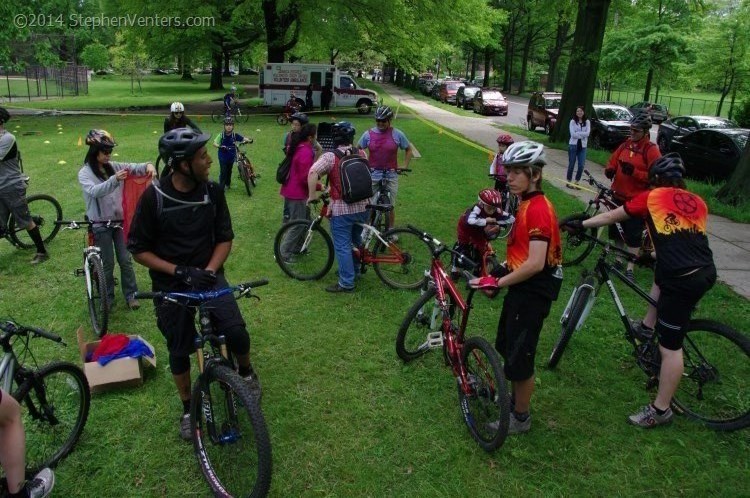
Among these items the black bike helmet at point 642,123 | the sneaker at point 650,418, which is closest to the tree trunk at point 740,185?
the black bike helmet at point 642,123

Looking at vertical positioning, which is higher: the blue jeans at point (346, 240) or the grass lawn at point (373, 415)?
the blue jeans at point (346, 240)

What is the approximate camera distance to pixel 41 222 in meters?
7.36

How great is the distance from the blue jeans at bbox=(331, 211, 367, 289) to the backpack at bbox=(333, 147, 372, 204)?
28cm

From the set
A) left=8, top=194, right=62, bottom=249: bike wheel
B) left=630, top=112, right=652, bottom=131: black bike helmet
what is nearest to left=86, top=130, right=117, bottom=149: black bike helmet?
left=8, top=194, right=62, bottom=249: bike wheel

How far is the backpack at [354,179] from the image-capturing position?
18.8 feet

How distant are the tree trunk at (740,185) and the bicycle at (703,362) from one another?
8.41m

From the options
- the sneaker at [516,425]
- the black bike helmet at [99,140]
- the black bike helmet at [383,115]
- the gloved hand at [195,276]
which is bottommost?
the sneaker at [516,425]

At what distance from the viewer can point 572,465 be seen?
3.68 metres

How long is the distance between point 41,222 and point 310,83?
20903 mm

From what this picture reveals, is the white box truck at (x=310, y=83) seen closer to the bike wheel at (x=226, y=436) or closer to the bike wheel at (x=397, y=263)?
the bike wheel at (x=397, y=263)

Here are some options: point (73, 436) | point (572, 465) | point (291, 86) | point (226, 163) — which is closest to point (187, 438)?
point (73, 436)

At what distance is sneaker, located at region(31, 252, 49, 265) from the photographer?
7016 millimetres

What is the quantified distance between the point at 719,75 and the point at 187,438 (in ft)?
118

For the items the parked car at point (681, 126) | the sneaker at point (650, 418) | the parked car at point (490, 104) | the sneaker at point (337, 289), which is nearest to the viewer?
the sneaker at point (650, 418)
